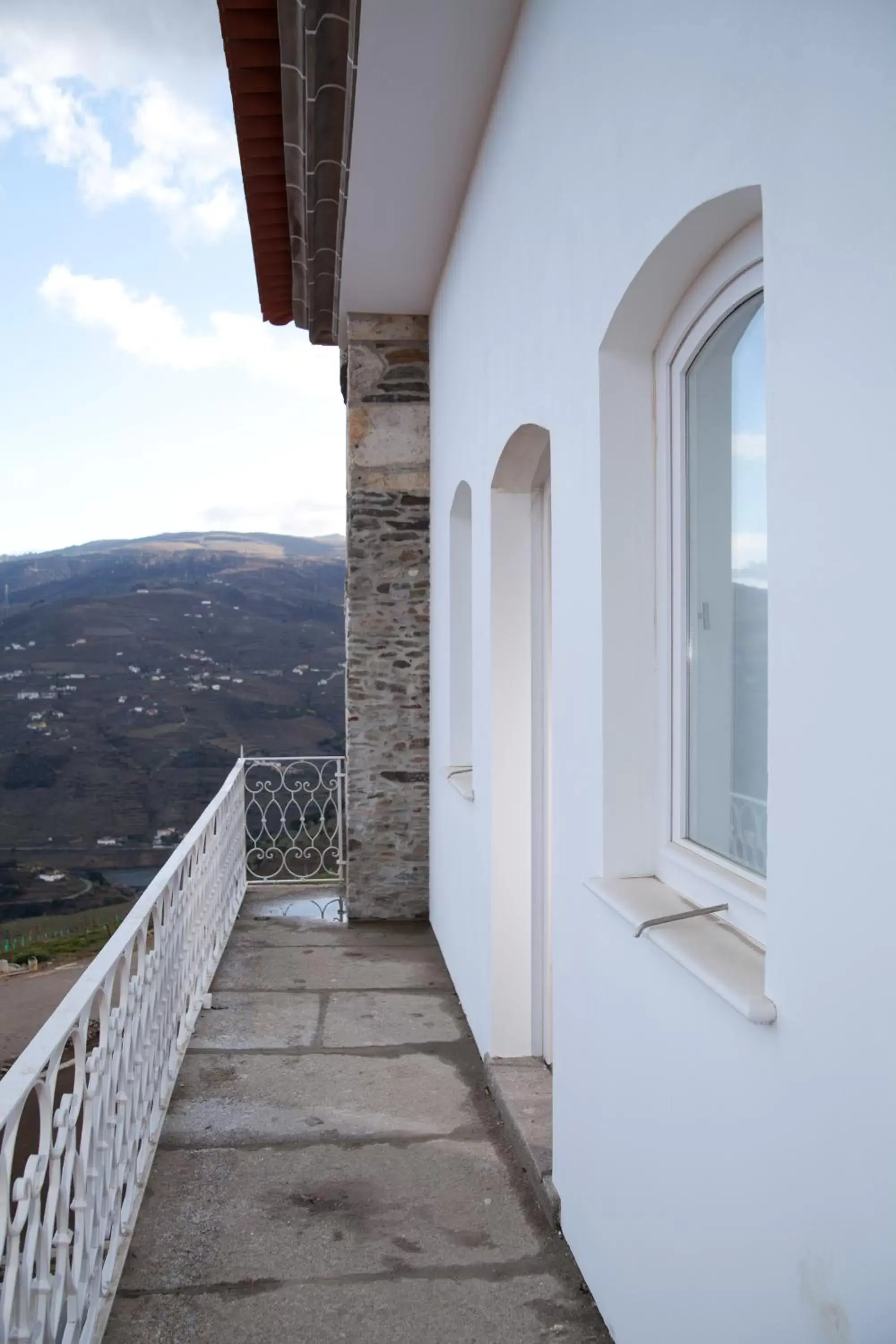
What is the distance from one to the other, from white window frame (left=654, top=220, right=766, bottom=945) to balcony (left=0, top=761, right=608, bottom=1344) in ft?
3.79

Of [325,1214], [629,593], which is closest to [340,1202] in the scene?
[325,1214]

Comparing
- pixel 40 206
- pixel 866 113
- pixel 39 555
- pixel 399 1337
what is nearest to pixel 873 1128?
pixel 866 113

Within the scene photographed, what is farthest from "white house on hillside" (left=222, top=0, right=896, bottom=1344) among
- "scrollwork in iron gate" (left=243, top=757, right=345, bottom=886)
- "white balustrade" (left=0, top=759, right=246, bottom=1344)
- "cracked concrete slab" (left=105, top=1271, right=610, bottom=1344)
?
"scrollwork in iron gate" (left=243, top=757, right=345, bottom=886)

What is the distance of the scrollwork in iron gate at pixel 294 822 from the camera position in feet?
24.3

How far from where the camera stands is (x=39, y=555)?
65.9 feet

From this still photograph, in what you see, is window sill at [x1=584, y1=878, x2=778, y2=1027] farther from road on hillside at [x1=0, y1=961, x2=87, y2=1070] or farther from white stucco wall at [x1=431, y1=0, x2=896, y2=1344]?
road on hillside at [x1=0, y1=961, x2=87, y2=1070]

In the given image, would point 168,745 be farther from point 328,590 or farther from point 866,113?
point 866,113

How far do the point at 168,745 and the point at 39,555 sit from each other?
6.97 metres

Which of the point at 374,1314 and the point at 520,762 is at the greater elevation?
the point at 520,762

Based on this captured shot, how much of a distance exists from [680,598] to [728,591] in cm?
23

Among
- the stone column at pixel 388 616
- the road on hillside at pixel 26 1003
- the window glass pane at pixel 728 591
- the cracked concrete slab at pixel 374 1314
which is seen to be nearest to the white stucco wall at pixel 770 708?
the cracked concrete slab at pixel 374 1314

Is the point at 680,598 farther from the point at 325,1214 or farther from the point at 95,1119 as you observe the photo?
the point at 325,1214

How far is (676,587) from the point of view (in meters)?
2.20

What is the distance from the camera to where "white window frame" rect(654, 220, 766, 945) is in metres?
1.99
